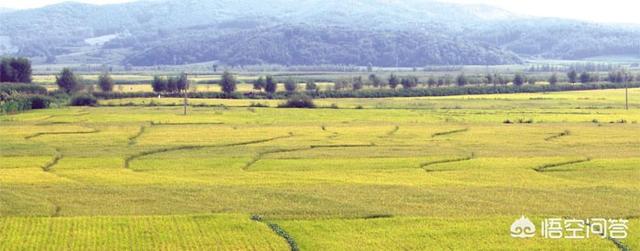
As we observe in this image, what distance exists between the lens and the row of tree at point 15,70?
109688 millimetres

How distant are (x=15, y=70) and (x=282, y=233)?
90.8 metres

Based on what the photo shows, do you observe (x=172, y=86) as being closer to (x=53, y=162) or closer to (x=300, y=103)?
(x=300, y=103)

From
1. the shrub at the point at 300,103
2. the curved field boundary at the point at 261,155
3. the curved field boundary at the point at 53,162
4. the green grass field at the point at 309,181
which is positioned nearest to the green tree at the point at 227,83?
the shrub at the point at 300,103

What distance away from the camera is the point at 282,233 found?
26312mm

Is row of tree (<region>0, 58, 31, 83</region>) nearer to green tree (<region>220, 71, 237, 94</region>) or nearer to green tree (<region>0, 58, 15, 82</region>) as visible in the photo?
green tree (<region>0, 58, 15, 82</region>)

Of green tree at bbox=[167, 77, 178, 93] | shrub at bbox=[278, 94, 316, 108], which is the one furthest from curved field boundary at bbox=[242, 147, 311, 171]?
green tree at bbox=[167, 77, 178, 93]

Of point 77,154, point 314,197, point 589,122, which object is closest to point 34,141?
point 77,154

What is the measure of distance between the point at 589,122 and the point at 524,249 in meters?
43.9

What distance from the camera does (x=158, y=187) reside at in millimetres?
34906

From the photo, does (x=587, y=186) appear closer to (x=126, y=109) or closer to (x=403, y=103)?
(x=126, y=109)

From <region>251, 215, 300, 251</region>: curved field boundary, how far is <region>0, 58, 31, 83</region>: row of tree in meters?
87.0

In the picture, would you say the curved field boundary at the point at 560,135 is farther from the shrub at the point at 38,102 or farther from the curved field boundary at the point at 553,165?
the shrub at the point at 38,102

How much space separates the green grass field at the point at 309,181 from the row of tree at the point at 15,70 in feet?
137

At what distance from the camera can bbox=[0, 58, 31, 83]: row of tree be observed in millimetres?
109688
